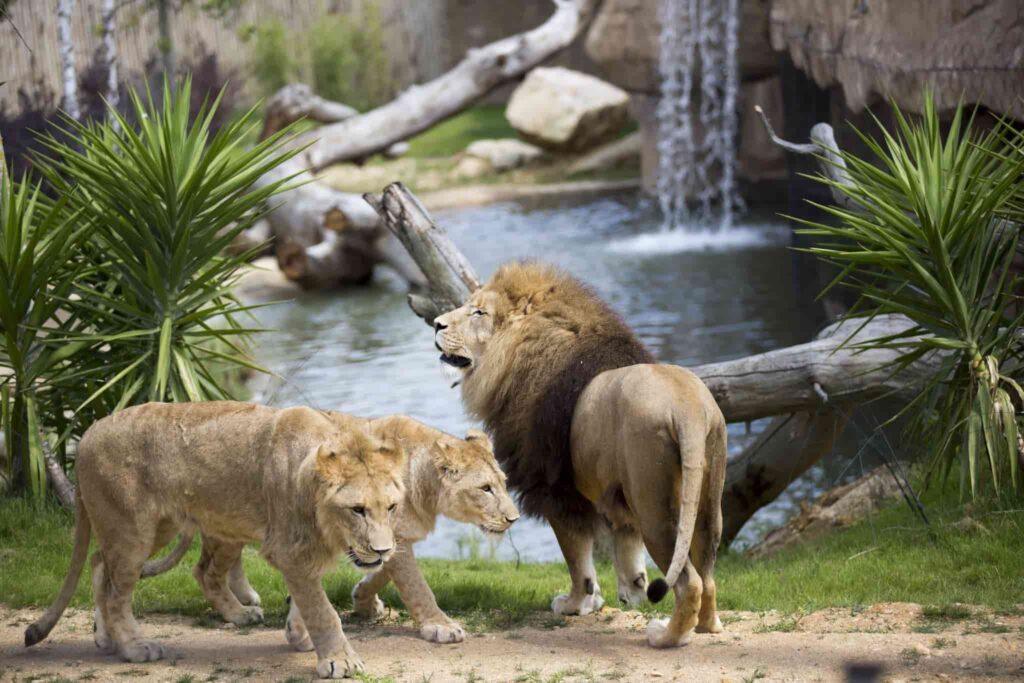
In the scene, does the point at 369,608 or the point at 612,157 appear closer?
the point at 369,608

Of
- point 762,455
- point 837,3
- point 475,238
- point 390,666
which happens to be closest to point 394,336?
point 475,238

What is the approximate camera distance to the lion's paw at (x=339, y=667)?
13.9 feet

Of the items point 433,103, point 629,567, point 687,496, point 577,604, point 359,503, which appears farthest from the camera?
point 433,103

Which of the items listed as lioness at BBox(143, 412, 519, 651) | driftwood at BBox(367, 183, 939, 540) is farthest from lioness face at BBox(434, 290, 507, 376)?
driftwood at BBox(367, 183, 939, 540)

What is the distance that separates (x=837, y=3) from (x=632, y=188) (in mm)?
9448

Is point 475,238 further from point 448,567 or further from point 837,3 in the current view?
point 448,567

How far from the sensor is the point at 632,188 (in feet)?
68.8

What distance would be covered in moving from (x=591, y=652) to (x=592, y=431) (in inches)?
35.1

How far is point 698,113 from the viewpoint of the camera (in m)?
19.1

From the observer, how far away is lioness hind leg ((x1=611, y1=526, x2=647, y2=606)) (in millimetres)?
5335

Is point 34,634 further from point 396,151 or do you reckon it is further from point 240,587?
point 396,151

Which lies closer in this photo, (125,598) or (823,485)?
(125,598)

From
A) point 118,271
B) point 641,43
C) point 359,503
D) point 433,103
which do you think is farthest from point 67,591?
point 641,43

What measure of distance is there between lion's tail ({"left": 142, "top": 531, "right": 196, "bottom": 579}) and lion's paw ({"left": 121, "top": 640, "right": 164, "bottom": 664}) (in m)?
0.37
